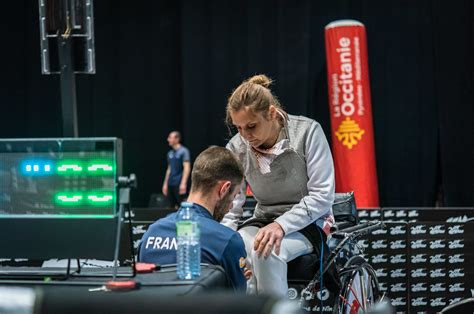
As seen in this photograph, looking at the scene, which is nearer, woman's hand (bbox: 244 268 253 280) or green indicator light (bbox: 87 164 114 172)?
green indicator light (bbox: 87 164 114 172)

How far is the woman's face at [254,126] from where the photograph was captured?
11.5ft

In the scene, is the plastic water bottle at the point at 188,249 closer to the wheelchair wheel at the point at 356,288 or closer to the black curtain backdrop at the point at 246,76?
the wheelchair wheel at the point at 356,288

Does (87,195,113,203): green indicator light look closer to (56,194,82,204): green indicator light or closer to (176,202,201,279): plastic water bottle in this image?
(56,194,82,204): green indicator light

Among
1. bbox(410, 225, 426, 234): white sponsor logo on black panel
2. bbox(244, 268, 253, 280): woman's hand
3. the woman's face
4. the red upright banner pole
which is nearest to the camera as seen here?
bbox(244, 268, 253, 280): woman's hand

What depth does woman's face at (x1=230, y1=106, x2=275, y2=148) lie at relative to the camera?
11.5 ft

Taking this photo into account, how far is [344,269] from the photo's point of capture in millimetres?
3756

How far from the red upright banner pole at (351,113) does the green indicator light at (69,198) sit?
24.9 ft

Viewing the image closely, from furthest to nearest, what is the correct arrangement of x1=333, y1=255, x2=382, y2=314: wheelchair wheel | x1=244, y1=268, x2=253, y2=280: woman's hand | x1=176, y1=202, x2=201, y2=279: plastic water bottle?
x1=333, y1=255, x2=382, y2=314: wheelchair wheel, x1=244, y1=268, x2=253, y2=280: woman's hand, x1=176, y1=202, x2=201, y2=279: plastic water bottle

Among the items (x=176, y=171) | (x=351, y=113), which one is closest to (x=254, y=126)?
(x=351, y=113)

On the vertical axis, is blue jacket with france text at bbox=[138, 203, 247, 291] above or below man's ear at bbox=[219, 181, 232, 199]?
below

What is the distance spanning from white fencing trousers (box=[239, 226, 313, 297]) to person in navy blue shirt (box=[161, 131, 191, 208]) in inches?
310

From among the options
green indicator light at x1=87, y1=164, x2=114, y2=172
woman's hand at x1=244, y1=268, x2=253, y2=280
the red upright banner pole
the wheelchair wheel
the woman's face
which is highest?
the red upright banner pole

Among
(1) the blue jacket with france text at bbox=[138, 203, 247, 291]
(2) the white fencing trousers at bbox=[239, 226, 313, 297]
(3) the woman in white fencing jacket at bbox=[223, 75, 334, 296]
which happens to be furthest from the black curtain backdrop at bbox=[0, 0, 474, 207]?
(1) the blue jacket with france text at bbox=[138, 203, 247, 291]

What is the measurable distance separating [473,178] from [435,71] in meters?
1.59
